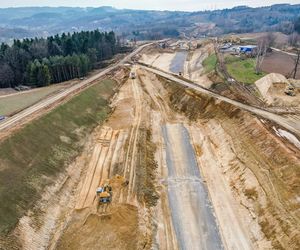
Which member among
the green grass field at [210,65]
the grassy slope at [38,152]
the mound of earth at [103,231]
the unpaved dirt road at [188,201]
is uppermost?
the green grass field at [210,65]

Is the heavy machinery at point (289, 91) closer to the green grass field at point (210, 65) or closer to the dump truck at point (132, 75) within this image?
the green grass field at point (210, 65)

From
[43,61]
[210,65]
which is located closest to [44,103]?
[43,61]

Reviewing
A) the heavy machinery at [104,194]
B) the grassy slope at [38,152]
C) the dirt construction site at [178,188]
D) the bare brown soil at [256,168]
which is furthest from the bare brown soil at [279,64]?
the heavy machinery at [104,194]

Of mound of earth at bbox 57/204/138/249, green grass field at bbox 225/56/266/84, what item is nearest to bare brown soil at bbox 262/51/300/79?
green grass field at bbox 225/56/266/84

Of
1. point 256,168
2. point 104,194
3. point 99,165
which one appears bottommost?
point 99,165

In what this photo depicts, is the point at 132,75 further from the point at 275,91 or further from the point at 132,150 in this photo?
the point at 132,150

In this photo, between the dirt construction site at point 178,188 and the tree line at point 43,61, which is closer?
the dirt construction site at point 178,188
